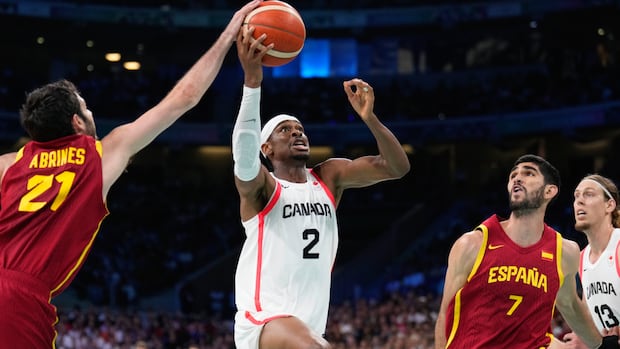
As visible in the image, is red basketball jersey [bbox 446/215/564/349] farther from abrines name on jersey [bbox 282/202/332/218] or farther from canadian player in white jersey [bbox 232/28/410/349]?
abrines name on jersey [bbox 282/202/332/218]

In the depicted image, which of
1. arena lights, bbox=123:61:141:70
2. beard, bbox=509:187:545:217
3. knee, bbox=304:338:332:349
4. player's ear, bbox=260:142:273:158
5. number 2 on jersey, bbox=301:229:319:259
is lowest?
knee, bbox=304:338:332:349

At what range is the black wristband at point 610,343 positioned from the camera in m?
7.96

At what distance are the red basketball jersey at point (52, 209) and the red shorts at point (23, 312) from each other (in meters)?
0.05

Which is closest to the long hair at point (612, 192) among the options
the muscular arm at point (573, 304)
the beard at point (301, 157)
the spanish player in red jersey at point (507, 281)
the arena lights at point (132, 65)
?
the muscular arm at point (573, 304)

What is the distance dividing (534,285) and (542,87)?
25.8 metres

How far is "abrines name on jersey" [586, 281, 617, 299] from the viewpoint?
859 centimetres

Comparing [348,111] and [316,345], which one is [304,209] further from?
[348,111]

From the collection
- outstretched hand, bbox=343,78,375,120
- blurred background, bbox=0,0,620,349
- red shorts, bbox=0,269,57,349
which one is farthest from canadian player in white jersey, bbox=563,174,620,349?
blurred background, bbox=0,0,620,349

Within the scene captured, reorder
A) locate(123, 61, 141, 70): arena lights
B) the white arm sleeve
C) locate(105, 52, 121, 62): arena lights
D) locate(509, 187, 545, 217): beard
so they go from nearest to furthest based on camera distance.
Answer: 1. the white arm sleeve
2. locate(509, 187, 545, 217): beard
3. locate(105, 52, 121, 62): arena lights
4. locate(123, 61, 141, 70): arena lights

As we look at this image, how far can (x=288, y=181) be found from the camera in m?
7.28

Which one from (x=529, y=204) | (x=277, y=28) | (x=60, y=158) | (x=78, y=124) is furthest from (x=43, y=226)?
(x=529, y=204)

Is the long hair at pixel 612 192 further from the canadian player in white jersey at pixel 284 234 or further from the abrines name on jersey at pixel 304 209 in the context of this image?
the abrines name on jersey at pixel 304 209

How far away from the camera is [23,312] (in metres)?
4.84

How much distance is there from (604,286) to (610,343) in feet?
2.52
